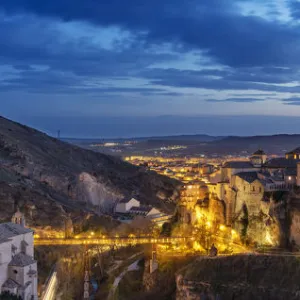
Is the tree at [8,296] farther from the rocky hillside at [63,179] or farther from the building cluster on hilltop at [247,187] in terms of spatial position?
the rocky hillside at [63,179]

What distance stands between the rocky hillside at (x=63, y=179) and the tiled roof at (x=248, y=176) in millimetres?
27473

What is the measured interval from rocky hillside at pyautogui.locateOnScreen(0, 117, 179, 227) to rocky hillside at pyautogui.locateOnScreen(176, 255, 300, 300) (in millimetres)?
27599

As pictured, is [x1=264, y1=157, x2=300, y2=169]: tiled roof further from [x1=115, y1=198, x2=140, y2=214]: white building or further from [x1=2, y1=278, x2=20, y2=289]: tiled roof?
[x1=115, y1=198, x2=140, y2=214]: white building

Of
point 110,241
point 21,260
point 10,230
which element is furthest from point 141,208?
point 21,260

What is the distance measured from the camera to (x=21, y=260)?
50312mm

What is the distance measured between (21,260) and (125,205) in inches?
1723

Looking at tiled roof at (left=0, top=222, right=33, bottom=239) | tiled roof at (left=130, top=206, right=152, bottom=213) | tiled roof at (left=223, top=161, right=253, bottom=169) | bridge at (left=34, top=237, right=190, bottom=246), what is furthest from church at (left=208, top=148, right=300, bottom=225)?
tiled roof at (left=130, top=206, right=152, bottom=213)

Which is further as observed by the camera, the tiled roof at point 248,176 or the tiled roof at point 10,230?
the tiled roof at point 248,176

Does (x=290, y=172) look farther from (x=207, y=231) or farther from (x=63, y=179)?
(x=63, y=179)

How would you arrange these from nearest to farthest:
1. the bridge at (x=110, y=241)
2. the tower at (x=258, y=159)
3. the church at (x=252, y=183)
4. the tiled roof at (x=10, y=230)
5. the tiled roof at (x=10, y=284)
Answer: the tiled roof at (x=10, y=284)
the tiled roof at (x=10, y=230)
the church at (x=252, y=183)
the bridge at (x=110, y=241)
the tower at (x=258, y=159)

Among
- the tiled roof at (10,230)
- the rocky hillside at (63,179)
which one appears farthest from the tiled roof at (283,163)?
→ the rocky hillside at (63,179)

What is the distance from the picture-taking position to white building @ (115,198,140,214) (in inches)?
3653

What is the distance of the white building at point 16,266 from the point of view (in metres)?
48.7

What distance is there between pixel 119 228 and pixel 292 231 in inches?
1214
